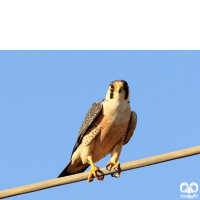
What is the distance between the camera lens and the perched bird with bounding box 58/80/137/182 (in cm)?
812

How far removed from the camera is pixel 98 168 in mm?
7863

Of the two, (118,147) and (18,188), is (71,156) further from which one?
(18,188)

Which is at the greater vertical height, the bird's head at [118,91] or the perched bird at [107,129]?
the bird's head at [118,91]

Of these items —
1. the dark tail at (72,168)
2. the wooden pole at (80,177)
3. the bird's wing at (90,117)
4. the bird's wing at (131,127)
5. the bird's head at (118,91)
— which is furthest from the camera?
the dark tail at (72,168)

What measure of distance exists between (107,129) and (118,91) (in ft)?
2.41

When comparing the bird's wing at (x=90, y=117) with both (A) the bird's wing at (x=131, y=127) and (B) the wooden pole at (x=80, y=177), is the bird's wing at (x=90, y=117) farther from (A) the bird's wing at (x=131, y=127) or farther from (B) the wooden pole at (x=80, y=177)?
(B) the wooden pole at (x=80, y=177)

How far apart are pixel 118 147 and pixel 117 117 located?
71 centimetres

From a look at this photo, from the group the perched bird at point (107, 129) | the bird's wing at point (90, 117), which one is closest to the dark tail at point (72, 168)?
the perched bird at point (107, 129)

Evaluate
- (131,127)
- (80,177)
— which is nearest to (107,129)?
(131,127)

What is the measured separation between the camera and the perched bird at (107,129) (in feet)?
26.7

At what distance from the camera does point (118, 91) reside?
26.3 feet
